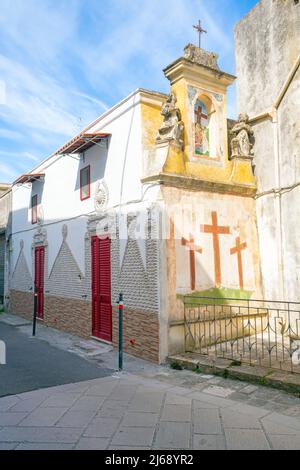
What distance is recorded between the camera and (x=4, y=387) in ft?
19.9

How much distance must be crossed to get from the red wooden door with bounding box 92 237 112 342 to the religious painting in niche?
3126 mm

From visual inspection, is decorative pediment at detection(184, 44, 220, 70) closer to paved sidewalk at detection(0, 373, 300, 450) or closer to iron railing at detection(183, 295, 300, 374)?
iron railing at detection(183, 295, 300, 374)

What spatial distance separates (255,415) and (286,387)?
1.08 meters

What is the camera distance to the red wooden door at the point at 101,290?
9.45 meters

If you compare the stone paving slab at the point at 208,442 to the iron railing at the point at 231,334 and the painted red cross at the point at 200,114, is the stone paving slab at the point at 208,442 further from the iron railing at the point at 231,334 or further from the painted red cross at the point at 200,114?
the painted red cross at the point at 200,114

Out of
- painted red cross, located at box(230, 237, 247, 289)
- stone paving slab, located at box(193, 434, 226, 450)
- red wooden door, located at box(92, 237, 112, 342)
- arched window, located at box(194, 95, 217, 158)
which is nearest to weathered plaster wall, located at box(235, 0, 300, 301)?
painted red cross, located at box(230, 237, 247, 289)

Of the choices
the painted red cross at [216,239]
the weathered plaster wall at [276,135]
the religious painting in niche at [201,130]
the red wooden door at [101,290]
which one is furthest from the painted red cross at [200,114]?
the red wooden door at [101,290]

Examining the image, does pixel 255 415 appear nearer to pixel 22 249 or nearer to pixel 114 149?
pixel 114 149

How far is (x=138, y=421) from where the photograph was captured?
4.59 metres

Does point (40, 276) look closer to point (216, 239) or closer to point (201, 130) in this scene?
point (216, 239)

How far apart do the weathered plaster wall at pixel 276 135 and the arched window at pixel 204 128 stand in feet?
4.24

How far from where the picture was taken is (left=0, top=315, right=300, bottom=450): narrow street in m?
4.07

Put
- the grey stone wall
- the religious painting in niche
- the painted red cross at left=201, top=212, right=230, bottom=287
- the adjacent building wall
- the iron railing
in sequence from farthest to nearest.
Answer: the grey stone wall, the religious painting in niche, the painted red cross at left=201, top=212, right=230, bottom=287, the adjacent building wall, the iron railing
